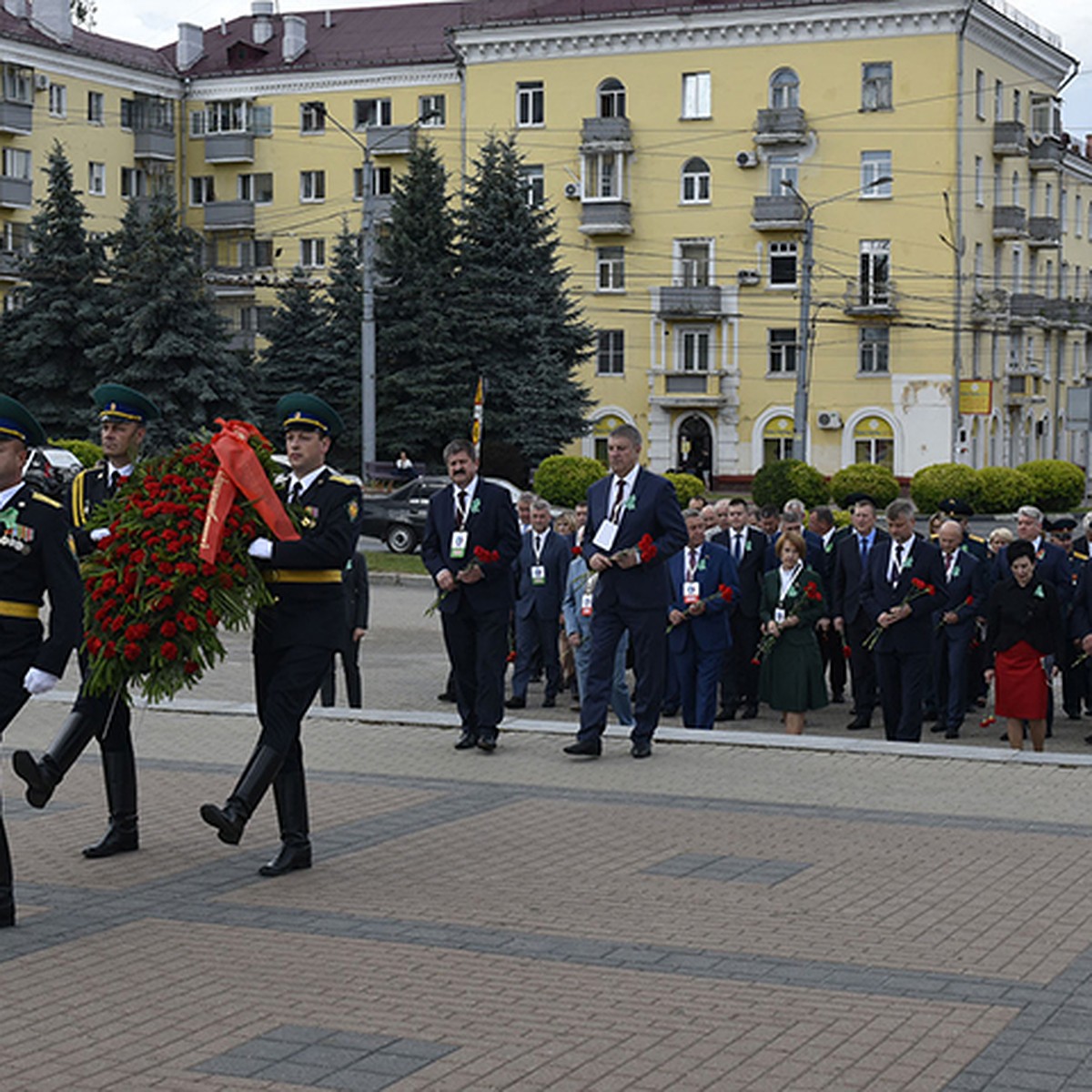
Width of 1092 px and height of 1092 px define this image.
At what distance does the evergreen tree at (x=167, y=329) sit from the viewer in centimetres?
5181

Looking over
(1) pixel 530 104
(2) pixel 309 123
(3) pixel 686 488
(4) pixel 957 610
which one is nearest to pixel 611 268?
(1) pixel 530 104

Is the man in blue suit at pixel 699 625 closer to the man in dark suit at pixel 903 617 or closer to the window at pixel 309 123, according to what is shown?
the man in dark suit at pixel 903 617

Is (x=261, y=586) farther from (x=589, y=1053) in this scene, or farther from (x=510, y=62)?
(x=510, y=62)

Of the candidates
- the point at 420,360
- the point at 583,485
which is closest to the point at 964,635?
the point at 583,485

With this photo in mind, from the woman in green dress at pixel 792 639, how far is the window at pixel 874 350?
5382cm

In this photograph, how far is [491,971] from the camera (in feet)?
23.7

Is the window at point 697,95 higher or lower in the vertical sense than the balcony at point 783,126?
higher

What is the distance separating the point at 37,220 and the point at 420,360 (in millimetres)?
11068

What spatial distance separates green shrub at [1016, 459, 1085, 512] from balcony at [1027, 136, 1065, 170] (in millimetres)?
27297

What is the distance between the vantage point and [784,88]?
2697 inches

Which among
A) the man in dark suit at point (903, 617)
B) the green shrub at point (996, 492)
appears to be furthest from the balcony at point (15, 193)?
the man in dark suit at point (903, 617)

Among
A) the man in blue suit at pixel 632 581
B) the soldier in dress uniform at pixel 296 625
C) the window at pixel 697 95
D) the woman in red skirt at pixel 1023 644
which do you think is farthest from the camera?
the window at pixel 697 95

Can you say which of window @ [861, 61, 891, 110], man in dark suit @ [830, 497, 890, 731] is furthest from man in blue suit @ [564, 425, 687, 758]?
window @ [861, 61, 891, 110]

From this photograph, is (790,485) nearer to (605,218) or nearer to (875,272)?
(875,272)
